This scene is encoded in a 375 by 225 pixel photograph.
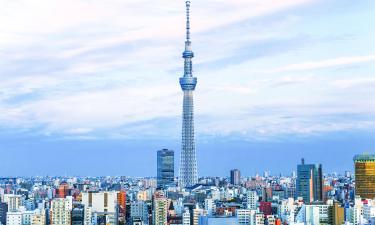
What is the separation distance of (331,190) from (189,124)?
1148 centimetres

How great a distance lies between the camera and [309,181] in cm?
3156

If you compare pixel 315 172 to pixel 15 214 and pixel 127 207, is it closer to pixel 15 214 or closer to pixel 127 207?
pixel 127 207

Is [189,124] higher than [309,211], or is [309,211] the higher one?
[189,124]

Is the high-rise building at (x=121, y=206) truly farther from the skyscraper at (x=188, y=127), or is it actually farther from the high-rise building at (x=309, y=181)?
the skyscraper at (x=188, y=127)

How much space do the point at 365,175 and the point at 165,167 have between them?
18.8 m

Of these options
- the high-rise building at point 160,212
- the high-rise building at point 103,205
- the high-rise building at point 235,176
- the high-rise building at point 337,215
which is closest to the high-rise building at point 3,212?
the high-rise building at point 103,205

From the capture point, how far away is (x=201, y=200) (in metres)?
29.0

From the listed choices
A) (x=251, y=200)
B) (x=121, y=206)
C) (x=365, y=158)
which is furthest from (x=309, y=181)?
(x=121, y=206)

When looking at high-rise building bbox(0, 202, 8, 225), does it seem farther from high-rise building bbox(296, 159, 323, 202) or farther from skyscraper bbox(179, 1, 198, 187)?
skyscraper bbox(179, 1, 198, 187)

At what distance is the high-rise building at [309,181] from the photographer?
101ft

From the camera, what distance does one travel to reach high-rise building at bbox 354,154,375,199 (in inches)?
1139

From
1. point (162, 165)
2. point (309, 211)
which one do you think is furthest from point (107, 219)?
point (162, 165)

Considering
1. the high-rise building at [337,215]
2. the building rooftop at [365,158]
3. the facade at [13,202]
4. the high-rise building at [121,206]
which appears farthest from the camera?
the building rooftop at [365,158]

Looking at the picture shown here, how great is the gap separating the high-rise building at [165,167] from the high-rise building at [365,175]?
1728 cm
